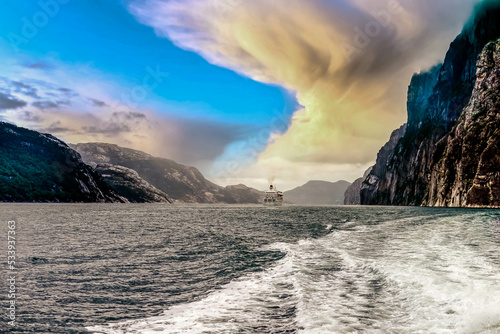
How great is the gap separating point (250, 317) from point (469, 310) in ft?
26.4

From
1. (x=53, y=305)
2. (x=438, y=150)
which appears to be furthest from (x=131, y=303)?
(x=438, y=150)

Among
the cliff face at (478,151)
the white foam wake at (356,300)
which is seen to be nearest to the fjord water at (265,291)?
the white foam wake at (356,300)

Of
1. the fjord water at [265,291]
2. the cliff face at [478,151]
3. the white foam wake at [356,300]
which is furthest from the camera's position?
the cliff face at [478,151]

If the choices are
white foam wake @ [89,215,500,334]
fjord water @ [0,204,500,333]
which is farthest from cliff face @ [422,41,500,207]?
white foam wake @ [89,215,500,334]

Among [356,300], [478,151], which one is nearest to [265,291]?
[356,300]

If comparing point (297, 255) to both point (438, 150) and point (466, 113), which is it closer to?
point (466, 113)

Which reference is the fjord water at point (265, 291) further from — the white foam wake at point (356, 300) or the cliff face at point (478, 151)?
the cliff face at point (478, 151)

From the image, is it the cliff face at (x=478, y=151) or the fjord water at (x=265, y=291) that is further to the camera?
the cliff face at (x=478, y=151)

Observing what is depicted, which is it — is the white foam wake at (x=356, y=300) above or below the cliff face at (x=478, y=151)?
below

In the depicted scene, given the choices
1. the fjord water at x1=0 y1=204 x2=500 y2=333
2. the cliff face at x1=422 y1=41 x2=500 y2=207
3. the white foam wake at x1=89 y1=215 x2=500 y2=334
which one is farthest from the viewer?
the cliff face at x1=422 y1=41 x2=500 y2=207

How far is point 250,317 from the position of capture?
39.9 ft

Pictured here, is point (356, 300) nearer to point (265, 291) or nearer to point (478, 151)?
point (265, 291)

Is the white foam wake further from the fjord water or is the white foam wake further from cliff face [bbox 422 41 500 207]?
cliff face [bbox 422 41 500 207]

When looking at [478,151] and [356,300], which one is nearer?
[356,300]
